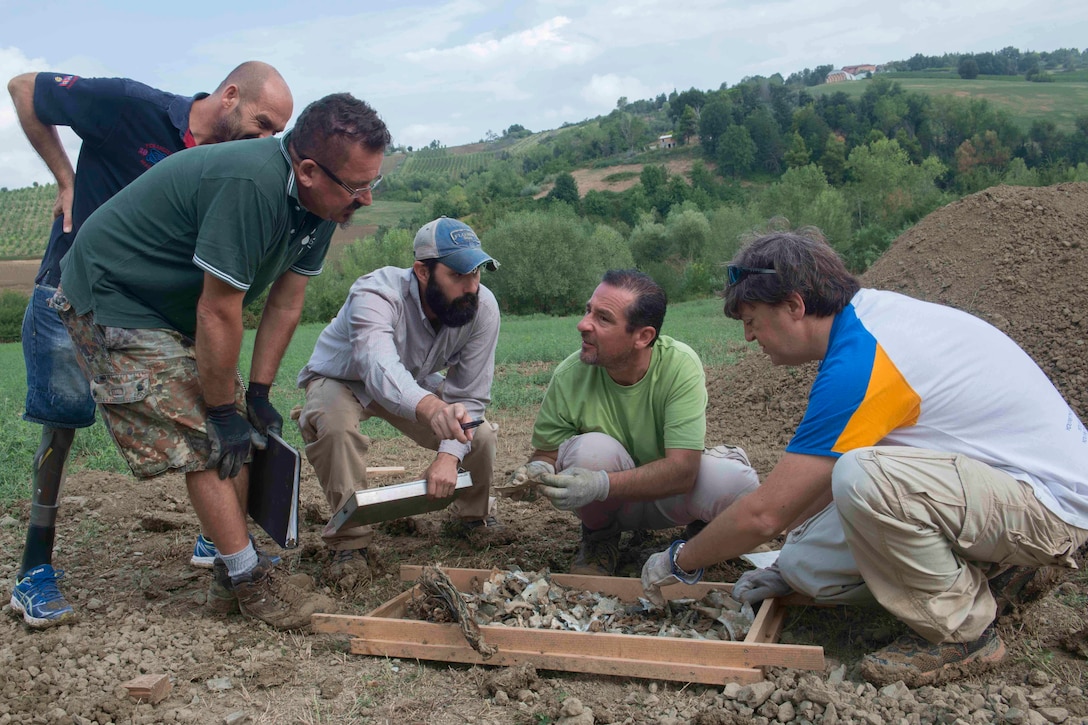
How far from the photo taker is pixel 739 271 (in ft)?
9.48

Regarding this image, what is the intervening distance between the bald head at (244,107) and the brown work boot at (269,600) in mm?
1828

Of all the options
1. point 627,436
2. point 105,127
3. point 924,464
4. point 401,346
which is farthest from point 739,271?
Answer: point 105,127

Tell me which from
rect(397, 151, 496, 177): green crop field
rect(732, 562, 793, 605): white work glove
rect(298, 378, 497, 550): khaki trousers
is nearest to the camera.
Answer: rect(732, 562, 793, 605): white work glove

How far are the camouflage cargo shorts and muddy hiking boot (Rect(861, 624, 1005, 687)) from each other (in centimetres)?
250

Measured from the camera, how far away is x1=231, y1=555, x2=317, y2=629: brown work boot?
3.23 meters

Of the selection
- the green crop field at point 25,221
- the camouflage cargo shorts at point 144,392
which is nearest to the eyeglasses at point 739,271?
the camouflage cargo shorts at point 144,392

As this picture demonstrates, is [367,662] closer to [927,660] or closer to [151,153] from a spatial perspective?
[927,660]

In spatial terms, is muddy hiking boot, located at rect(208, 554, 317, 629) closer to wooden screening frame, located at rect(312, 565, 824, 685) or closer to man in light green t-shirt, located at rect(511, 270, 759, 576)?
wooden screening frame, located at rect(312, 565, 824, 685)

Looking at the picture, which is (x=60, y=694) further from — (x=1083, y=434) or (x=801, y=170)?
(x=801, y=170)

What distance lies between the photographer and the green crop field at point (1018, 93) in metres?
78.4

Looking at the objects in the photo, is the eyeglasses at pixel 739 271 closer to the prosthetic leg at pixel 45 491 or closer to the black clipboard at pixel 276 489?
the black clipboard at pixel 276 489

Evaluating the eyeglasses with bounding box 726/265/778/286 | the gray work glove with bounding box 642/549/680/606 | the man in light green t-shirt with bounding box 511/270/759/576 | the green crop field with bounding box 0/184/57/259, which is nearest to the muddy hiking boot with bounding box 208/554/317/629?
the man in light green t-shirt with bounding box 511/270/759/576

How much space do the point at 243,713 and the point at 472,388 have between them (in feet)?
6.50

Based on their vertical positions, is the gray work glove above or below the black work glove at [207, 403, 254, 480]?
below
